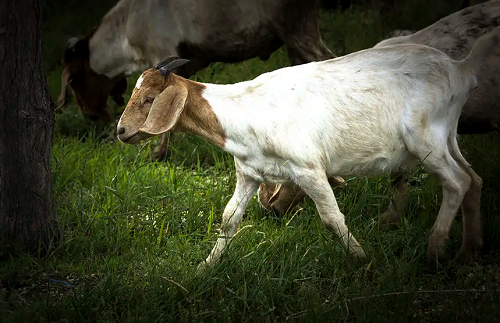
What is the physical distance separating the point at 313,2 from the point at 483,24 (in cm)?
183

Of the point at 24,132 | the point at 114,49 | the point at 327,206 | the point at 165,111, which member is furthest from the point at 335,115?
the point at 114,49

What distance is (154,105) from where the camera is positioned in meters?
4.80

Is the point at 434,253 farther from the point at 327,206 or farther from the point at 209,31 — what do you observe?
the point at 209,31

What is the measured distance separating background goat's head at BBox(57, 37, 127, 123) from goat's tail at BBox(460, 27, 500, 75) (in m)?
4.05

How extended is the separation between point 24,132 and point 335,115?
1859mm

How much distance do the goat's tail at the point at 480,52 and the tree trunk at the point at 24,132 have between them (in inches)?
101

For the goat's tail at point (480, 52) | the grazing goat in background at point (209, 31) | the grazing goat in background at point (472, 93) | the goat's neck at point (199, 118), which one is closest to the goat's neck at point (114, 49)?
the grazing goat in background at point (209, 31)

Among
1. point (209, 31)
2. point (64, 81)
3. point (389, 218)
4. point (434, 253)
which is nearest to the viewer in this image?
point (434, 253)

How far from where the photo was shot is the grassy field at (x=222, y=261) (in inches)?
173

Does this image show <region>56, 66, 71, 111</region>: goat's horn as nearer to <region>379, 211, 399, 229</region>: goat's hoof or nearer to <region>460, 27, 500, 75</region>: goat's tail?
<region>379, 211, 399, 229</region>: goat's hoof

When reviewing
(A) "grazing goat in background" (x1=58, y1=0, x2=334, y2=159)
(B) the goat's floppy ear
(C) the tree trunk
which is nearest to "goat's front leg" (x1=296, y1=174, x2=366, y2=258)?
(B) the goat's floppy ear

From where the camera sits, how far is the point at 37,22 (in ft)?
16.5

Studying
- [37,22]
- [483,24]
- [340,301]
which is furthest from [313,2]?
[340,301]

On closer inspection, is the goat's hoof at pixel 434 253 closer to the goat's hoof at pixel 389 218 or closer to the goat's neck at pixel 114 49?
the goat's hoof at pixel 389 218
